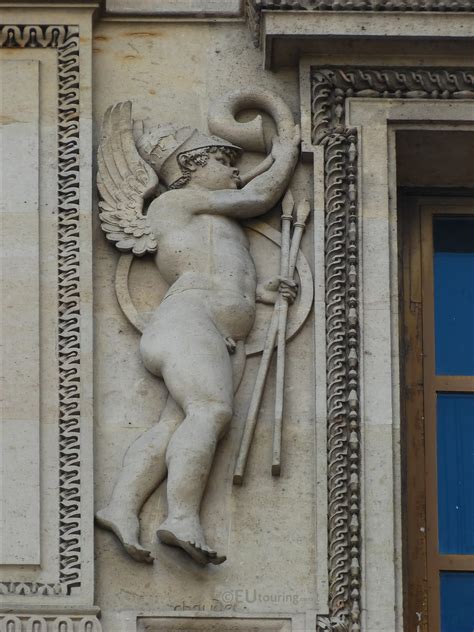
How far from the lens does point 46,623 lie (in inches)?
582

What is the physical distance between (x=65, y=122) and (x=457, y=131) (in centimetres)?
203

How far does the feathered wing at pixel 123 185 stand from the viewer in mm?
15656

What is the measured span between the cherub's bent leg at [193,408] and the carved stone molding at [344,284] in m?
0.56

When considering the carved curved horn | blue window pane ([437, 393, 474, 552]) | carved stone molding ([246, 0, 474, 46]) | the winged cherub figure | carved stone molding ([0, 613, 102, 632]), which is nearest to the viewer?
carved stone molding ([0, 613, 102, 632])

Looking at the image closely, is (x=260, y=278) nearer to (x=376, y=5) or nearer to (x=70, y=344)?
(x=70, y=344)

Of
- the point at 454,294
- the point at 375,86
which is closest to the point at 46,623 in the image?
the point at 454,294

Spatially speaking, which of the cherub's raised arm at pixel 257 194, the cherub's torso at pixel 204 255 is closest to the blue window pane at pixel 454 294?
the cherub's raised arm at pixel 257 194

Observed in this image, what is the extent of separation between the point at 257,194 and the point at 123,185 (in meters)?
0.69

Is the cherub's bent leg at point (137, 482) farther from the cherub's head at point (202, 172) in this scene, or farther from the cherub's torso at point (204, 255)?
the cherub's head at point (202, 172)

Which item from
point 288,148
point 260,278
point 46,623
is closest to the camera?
point 46,623

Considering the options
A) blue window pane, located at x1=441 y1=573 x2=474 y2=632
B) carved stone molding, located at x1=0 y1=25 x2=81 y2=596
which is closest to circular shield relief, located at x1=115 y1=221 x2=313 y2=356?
carved stone molding, located at x1=0 y1=25 x2=81 y2=596

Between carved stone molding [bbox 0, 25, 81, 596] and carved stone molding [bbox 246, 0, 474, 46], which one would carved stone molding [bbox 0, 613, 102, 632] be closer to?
carved stone molding [bbox 0, 25, 81, 596]

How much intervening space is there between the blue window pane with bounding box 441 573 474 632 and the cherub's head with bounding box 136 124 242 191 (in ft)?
7.57

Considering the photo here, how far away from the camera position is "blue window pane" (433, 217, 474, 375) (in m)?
16.0
